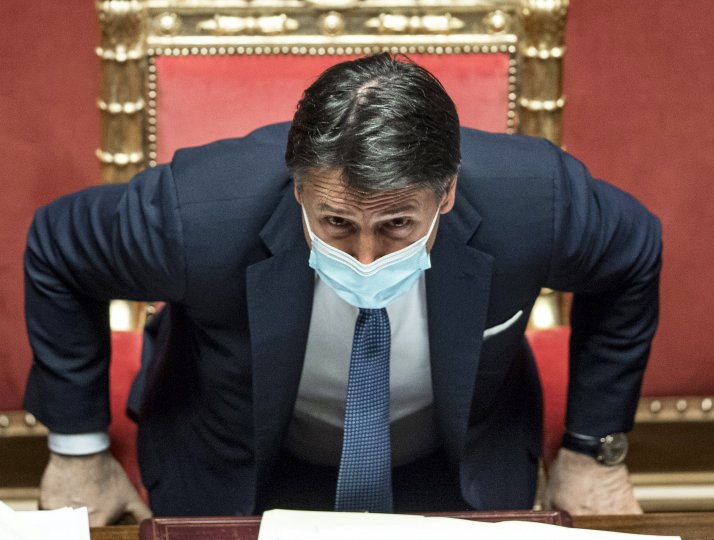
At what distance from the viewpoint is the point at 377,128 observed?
4.24 ft

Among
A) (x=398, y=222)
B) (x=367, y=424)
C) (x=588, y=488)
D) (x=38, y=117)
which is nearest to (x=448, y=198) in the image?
(x=398, y=222)

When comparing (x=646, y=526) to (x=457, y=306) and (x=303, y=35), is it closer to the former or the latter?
(x=457, y=306)

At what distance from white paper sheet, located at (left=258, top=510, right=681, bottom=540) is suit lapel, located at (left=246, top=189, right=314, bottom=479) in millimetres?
360

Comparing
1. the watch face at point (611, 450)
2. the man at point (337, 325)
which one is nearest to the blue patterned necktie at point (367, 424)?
the man at point (337, 325)

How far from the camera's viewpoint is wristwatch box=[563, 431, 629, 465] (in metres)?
1.76

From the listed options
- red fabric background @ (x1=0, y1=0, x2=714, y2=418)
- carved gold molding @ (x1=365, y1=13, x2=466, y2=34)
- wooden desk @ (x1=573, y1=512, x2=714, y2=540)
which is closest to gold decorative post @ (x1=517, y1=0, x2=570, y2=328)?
carved gold molding @ (x1=365, y1=13, x2=466, y2=34)

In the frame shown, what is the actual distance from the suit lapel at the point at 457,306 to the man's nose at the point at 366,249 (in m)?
0.17

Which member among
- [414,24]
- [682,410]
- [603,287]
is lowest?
[682,410]

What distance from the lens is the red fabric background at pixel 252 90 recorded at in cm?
196

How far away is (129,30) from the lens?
6.45 ft

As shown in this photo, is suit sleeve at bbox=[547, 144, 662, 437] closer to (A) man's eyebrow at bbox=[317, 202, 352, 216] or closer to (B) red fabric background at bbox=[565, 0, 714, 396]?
(A) man's eyebrow at bbox=[317, 202, 352, 216]

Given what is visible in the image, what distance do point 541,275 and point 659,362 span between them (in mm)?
856

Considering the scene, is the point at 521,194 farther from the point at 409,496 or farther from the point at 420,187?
the point at 409,496

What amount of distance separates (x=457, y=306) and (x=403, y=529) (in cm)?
43
